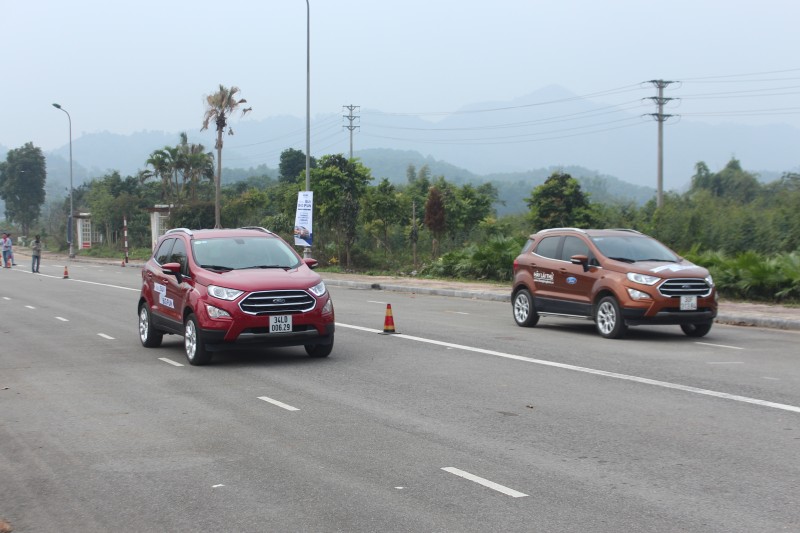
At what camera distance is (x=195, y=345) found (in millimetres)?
11727

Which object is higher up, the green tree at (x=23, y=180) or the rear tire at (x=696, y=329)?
the green tree at (x=23, y=180)

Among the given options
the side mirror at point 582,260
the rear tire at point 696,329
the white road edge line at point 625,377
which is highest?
the side mirror at point 582,260

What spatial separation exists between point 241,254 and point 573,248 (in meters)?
6.12

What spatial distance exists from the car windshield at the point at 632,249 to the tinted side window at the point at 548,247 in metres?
0.88

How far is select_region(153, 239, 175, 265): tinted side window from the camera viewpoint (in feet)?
44.6

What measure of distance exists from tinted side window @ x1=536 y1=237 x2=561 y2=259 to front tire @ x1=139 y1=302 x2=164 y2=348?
6909 mm

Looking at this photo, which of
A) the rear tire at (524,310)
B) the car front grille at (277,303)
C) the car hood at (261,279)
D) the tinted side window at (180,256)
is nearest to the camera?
the car front grille at (277,303)

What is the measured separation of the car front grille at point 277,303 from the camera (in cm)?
1138

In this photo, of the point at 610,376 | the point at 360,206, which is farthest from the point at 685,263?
the point at 360,206

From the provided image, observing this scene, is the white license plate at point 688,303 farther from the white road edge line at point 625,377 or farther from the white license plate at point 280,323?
the white license plate at point 280,323

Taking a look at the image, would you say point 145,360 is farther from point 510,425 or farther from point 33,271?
point 33,271

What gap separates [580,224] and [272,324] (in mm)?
30494

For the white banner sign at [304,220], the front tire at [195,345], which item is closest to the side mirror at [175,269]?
the front tire at [195,345]

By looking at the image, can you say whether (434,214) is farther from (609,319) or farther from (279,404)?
(279,404)
